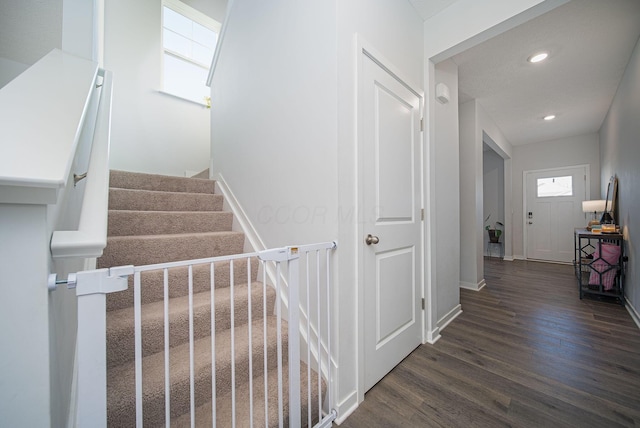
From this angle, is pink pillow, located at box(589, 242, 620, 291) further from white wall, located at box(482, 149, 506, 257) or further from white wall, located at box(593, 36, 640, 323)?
white wall, located at box(482, 149, 506, 257)

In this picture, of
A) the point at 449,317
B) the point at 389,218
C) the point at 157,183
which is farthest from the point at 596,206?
the point at 157,183

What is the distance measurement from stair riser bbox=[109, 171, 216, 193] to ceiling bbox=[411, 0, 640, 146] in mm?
2470

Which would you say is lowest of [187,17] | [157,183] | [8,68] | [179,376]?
[179,376]

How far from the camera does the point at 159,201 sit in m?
2.01

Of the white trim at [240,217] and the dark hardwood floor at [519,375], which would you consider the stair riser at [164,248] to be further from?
the dark hardwood floor at [519,375]

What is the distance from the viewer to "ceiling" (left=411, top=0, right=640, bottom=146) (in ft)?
6.63

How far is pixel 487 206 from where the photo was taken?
5918mm

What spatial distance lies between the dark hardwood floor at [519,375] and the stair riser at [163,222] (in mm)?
1665

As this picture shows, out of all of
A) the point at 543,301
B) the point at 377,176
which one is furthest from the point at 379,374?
the point at 543,301

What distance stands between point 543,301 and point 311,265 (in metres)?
3.10

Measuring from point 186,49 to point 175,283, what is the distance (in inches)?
151

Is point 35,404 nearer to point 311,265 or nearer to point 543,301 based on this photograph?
point 311,265

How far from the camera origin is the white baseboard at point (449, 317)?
217cm

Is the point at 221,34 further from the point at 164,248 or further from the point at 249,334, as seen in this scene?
the point at 249,334
